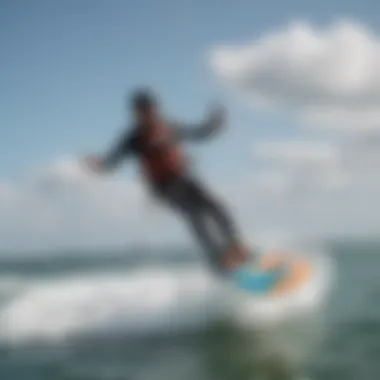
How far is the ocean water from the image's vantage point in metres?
3.57

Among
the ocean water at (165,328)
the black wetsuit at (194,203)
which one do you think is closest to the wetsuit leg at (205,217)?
the black wetsuit at (194,203)

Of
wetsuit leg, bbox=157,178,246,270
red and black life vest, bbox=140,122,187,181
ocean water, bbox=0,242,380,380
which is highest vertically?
red and black life vest, bbox=140,122,187,181

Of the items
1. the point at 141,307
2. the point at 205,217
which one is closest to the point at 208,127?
the point at 205,217

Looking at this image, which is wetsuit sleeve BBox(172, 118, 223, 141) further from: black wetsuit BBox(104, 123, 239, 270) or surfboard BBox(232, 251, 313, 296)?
surfboard BBox(232, 251, 313, 296)

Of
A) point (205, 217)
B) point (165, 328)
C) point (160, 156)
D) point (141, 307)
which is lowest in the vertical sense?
point (165, 328)

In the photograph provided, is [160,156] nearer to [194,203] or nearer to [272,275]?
A: [194,203]

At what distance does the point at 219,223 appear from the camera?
3.73 m

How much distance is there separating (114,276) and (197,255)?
51cm

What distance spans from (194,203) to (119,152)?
0.43m

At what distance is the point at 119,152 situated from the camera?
11.9 feet

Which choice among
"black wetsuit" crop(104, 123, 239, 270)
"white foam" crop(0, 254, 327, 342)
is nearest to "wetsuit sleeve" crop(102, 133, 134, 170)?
"black wetsuit" crop(104, 123, 239, 270)

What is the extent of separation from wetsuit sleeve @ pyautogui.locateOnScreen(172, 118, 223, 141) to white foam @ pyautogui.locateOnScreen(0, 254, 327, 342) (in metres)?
0.67

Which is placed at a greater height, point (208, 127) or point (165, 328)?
point (208, 127)

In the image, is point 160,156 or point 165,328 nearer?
point 160,156
